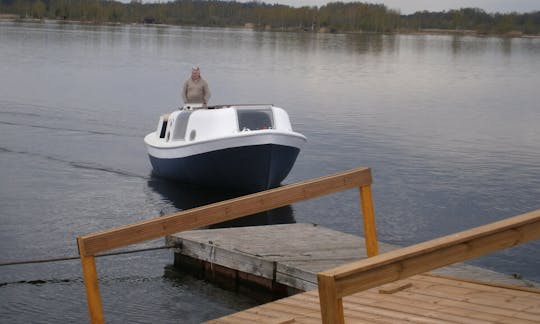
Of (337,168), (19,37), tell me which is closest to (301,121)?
(337,168)

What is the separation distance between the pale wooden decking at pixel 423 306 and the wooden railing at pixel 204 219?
0.88m

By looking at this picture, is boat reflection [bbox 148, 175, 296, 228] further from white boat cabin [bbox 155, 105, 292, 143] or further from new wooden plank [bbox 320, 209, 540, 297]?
new wooden plank [bbox 320, 209, 540, 297]

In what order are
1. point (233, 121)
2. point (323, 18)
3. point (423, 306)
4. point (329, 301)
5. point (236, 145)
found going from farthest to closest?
point (323, 18) → point (233, 121) → point (236, 145) → point (423, 306) → point (329, 301)

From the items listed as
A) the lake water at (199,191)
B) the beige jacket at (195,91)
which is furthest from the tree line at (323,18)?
the beige jacket at (195,91)

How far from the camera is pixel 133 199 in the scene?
65.2 feet

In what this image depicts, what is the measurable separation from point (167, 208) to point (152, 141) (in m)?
2.73

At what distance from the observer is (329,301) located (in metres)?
4.96

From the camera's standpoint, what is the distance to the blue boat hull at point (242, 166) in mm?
18672

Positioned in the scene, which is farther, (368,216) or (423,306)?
(368,216)

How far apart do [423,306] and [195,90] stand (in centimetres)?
1435

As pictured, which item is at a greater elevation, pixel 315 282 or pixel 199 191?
pixel 315 282

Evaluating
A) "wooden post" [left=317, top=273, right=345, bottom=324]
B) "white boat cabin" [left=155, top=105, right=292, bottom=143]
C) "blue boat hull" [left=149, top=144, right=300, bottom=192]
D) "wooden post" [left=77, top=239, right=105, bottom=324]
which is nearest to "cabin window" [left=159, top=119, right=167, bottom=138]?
"blue boat hull" [left=149, top=144, right=300, bottom=192]

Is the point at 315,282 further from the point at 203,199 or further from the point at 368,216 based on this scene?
the point at 203,199

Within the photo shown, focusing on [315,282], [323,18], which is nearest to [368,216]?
[315,282]
